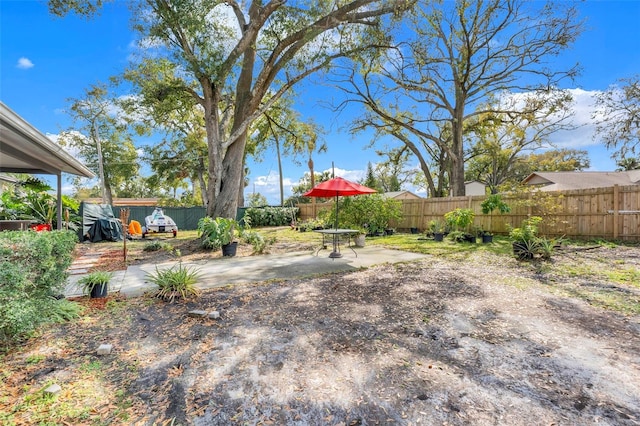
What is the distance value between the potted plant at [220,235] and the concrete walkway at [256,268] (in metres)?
0.36

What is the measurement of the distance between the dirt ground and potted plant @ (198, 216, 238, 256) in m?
3.35

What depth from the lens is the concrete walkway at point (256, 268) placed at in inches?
180

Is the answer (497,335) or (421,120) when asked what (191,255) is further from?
(421,120)

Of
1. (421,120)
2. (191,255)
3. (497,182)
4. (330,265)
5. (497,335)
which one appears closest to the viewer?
(497,335)

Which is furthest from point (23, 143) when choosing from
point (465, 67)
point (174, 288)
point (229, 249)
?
point (465, 67)

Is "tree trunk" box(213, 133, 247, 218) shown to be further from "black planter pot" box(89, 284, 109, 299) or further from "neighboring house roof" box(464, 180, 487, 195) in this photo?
"neighboring house roof" box(464, 180, 487, 195)

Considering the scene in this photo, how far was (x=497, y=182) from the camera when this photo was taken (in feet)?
100

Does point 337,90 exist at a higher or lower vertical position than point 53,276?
higher

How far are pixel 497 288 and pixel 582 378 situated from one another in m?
2.35

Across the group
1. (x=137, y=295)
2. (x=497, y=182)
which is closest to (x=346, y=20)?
(x=137, y=295)

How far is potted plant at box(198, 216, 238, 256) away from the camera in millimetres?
7247

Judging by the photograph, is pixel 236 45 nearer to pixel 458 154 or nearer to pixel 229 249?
pixel 229 249

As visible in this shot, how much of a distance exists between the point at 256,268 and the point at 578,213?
32.4 ft

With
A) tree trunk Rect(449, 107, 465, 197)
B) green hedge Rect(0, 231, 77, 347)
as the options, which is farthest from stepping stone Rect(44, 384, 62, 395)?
tree trunk Rect(449, 107, 465, 197)
